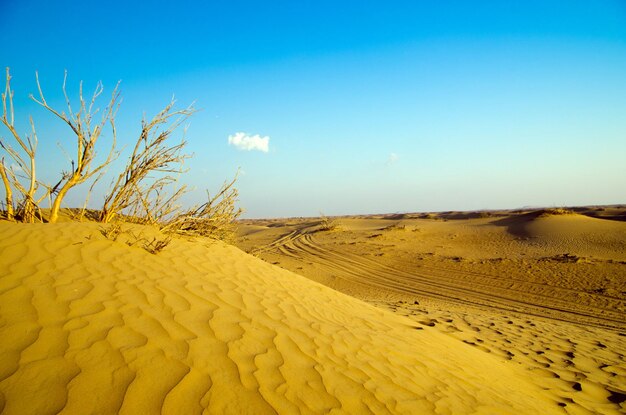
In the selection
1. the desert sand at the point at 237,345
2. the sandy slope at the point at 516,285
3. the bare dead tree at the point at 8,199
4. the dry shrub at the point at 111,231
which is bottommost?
the sandy slope at the point at 516,285

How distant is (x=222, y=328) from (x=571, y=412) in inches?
119

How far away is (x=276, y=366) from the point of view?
2.11m

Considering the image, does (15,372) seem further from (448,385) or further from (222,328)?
(448,385)

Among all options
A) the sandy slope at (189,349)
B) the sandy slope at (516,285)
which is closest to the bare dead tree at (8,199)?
the sandy slope at (189,349)

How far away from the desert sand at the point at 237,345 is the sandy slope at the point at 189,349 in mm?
11

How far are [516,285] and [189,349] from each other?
9846 mm

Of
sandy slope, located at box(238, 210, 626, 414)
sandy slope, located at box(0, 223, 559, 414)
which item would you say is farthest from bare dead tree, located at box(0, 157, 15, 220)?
sandy slope, located at box(238, 210, 626, 414)

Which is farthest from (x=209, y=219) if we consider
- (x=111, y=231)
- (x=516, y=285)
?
(x=516, y=285)

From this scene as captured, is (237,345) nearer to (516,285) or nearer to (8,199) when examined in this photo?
(8,199)

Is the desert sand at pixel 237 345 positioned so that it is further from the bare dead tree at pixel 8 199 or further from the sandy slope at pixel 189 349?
the bare dead tree at pixel 8 199

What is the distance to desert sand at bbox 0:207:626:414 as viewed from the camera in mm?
1665

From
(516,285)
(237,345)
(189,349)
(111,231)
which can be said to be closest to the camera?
(189,349)

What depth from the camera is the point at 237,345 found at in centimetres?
224

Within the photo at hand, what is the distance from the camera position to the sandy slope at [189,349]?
1624mm
